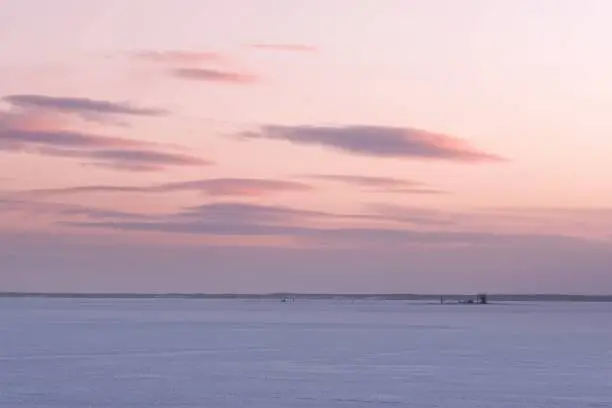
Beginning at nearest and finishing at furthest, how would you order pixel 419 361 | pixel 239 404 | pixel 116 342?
pixel 239 404 < pixel 419 361 < pixel 116 342

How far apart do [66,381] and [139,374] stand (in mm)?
1923

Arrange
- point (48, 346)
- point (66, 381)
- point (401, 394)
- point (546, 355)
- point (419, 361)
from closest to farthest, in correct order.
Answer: point (401, 394), point (66, 381), point (419, 361), point (546, 355), point (48, 346)

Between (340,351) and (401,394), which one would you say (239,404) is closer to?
(401,394)

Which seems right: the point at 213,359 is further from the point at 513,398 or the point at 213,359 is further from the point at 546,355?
the point at 513,398

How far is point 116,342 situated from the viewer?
35656 millimetres

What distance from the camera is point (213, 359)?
28250mm

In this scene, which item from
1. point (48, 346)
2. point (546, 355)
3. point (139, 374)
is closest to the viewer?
point (139, 374)

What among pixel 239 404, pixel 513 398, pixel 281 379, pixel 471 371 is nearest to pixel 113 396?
pixel 239 404

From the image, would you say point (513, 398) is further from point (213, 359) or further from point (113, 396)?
point (213, 359)

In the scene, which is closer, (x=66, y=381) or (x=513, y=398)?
(x=513, y=398)

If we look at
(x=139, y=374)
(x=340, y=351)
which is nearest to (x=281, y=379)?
(x=139, y=374)

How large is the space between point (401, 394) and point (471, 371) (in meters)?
5.15

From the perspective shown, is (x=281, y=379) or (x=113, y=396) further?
(x=281, y=379)

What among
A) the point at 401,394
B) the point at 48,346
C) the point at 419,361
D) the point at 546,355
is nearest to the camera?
the point at 401,394
